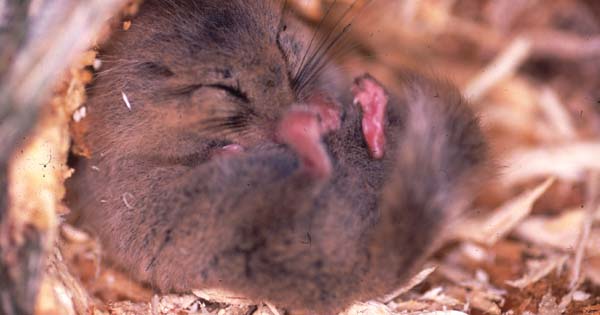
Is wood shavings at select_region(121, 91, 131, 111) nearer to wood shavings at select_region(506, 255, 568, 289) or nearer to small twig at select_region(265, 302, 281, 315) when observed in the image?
small twig at select_region(265, 302, 281, 315)

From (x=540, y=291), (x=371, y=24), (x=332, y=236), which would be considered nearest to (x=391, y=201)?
(x=332, y=236)

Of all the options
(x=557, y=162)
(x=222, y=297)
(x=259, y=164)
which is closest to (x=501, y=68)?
(x=557, y=162)

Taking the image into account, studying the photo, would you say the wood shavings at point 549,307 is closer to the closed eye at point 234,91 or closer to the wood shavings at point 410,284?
the wood shavings at point 410,284

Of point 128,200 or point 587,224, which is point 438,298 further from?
point 128,200

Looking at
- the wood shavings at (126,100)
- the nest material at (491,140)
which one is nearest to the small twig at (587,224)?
the nest material at (491,140)

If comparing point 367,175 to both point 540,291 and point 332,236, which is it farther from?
point 540,291

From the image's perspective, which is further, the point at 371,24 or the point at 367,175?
the point at 371,24
